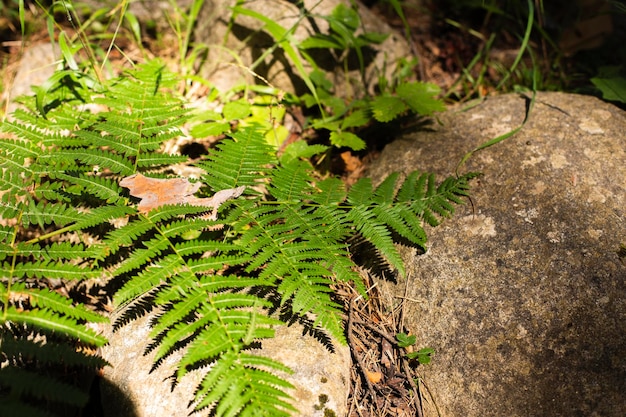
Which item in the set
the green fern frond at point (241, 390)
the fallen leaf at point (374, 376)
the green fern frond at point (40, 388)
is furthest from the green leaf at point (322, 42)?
the green fern frond at point (40, 388)

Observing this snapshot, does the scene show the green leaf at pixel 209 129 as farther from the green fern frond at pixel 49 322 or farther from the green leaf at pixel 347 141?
the green fern frond at pixel 49 322

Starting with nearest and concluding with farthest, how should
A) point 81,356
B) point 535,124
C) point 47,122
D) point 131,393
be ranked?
point 81,356
point 131,393
point 47,122
point 535,124

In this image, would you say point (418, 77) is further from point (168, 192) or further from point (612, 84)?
point (168, 192)

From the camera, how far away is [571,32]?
13.6 ft

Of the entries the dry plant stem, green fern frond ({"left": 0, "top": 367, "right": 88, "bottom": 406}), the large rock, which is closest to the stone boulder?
the large rock

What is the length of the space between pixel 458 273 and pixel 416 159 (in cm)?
90

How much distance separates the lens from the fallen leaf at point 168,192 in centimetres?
231

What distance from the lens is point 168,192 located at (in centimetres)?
238

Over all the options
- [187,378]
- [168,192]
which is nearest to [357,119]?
[168,192]

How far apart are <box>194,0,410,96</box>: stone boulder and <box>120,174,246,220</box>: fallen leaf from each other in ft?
4.63

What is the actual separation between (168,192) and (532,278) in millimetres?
1932

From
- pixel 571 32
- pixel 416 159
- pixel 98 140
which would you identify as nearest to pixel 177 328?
pixel 98 140

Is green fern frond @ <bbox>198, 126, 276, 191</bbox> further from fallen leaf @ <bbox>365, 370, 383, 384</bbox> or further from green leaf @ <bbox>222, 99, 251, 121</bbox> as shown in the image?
fallen leaf @ <bbox>365, 370, 383, 384</bbox>

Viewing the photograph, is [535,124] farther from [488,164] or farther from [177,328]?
[177,328]
